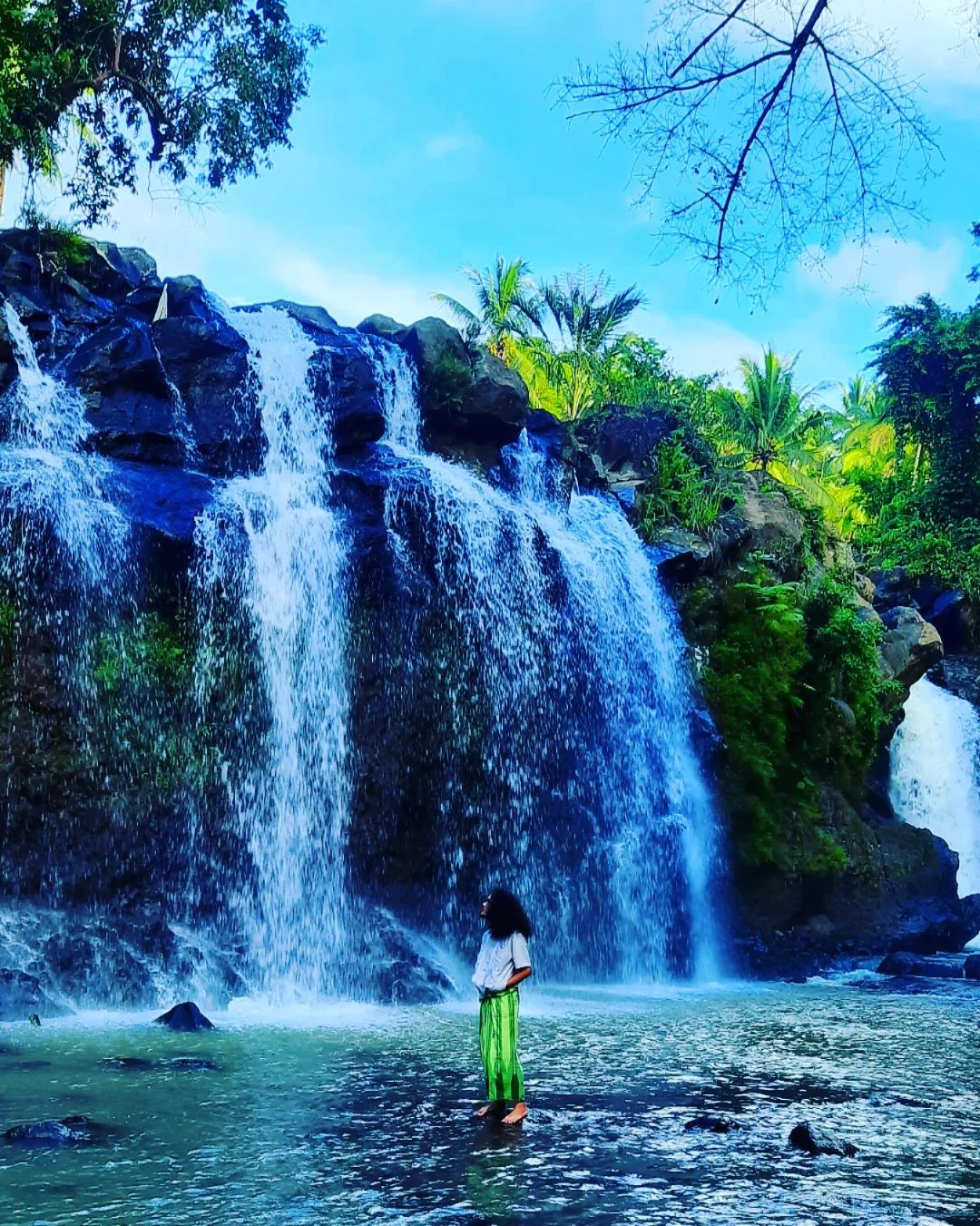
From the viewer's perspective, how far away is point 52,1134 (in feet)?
21.2

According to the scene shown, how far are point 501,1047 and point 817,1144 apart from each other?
1.86 metres

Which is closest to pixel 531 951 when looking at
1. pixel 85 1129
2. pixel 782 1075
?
pixel 782 1075

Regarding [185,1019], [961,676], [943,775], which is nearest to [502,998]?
[185,1019]

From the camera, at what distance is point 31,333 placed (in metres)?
18.7

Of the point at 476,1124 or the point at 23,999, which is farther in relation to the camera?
the point at 23,999

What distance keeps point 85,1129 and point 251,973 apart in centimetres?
711

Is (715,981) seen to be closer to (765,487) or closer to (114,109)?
(765,487)

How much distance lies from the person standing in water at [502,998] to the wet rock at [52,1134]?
2251 mm

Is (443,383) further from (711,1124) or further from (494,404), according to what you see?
(711,1124)

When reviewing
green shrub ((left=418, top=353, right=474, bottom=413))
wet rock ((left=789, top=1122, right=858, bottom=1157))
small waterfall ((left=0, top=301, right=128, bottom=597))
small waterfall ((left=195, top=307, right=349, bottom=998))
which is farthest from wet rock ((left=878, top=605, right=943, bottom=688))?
wet rock ((left=789, top=1122, right=858, bottom=1157))

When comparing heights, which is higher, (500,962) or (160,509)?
(160,509)

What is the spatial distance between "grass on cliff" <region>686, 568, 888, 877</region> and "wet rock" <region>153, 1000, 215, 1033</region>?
1121 centimetres

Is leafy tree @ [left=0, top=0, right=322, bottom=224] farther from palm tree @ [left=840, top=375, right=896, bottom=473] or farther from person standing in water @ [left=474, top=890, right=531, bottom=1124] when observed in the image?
palm tree @ [left=840, top=375, right=896, bottom=473]

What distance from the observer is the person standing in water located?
23.2 ft
